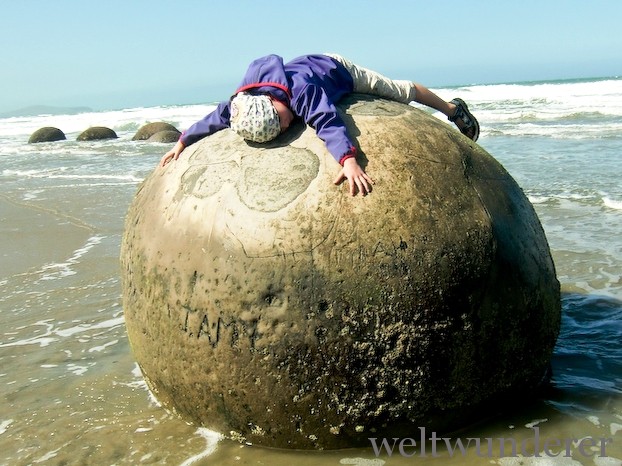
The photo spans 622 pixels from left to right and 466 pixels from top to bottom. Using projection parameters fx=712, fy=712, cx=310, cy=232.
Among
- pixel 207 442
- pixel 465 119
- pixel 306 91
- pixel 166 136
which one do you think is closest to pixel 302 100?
pixel 306 91

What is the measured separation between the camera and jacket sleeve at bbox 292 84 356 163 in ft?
10.2

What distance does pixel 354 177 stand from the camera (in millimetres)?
3057

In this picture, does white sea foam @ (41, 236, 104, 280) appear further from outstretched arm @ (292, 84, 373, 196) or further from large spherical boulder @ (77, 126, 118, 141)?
large spherical boulder @ (77, 126, 118, 141)

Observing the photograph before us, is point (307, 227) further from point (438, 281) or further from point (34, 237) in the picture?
point (34, 237)

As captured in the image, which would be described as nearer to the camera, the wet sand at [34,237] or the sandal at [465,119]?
the sandal at [465,119]

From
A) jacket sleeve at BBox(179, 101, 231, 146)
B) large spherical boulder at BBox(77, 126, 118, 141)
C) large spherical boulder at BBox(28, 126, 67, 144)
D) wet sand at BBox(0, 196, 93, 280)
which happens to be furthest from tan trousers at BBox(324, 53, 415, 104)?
large spherical boulder at BBox(28, 126, 67, 144)

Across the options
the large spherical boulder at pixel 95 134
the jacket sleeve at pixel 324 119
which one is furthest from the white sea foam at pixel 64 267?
the large spherical boulder at pixel 95 134

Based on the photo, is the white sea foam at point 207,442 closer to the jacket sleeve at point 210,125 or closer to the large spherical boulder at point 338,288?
the large spherical boulder at point 338,288

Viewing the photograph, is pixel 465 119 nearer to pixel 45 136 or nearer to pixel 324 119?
pixel 324 119

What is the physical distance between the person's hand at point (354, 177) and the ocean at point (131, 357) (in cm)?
116

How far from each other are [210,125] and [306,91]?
63 centimetres

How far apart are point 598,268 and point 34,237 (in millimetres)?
6509

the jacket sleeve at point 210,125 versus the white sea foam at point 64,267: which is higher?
the jacket sleeve at point 210,125

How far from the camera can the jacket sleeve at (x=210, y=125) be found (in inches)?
144
